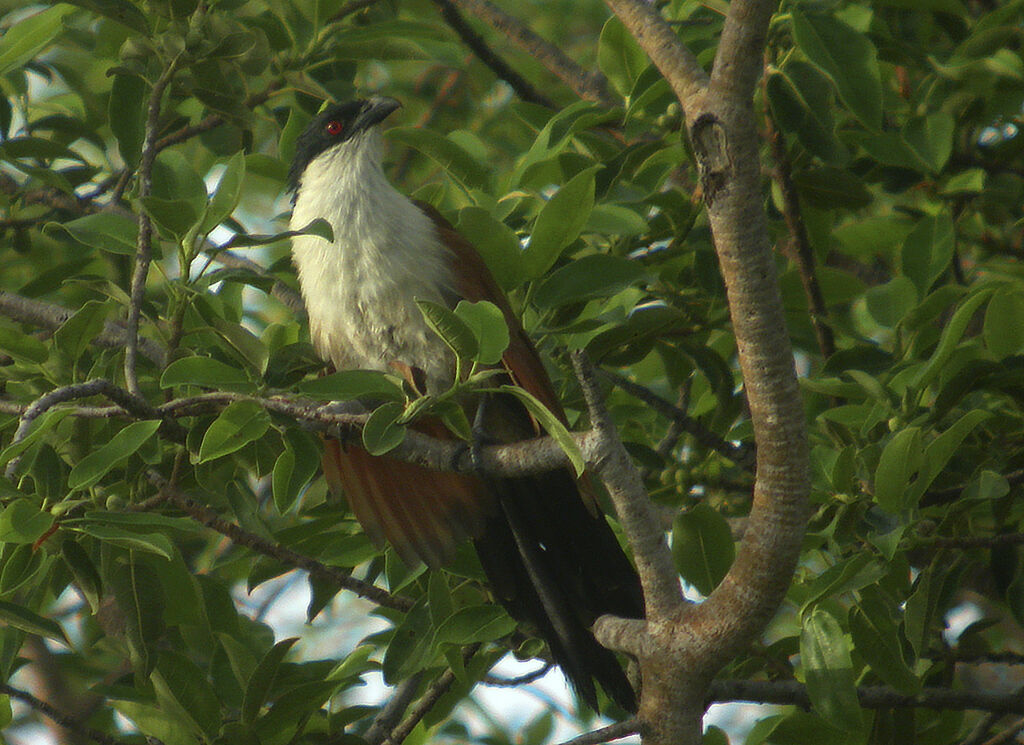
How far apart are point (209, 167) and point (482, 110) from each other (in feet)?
7.22

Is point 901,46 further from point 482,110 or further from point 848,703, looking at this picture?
point 482,110

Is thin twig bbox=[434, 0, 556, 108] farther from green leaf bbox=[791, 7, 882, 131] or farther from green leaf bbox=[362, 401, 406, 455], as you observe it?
green leaf bbox=[362, 401, 406, 455]

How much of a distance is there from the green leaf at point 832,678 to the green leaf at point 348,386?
105 centimetres

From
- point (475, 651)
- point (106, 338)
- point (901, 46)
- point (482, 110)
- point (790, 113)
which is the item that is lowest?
point (475, 651)

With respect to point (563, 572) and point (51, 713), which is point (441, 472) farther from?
point (51, 713)

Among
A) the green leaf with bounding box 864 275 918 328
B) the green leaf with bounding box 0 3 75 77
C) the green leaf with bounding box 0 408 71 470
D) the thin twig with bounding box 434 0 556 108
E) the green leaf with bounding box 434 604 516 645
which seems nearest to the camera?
the green leaf with bounding box 0 408 71 470

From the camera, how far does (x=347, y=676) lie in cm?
274

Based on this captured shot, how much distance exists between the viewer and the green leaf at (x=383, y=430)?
2.28m

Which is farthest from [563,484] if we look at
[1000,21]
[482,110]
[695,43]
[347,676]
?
[482,110]

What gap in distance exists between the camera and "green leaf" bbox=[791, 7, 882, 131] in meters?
2.65

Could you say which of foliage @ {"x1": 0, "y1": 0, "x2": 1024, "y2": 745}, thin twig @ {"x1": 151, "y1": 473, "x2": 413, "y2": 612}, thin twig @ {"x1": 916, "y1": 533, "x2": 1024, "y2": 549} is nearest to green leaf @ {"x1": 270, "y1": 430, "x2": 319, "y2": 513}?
foliage @ {"x1": 0, "y1": 0, "x2": 1024, "y2": 745}

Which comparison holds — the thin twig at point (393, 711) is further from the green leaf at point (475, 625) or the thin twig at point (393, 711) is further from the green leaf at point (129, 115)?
the green leaf at point (129, 115)

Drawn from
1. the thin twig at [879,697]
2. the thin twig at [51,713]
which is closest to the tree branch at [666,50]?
the thin twig at [879,697]

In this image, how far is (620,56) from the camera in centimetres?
315
